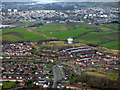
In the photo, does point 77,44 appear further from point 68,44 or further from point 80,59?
point 80,59

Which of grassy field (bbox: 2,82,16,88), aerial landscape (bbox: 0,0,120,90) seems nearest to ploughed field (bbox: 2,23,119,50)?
aerial landscape (bbox: 0,0,120,90)

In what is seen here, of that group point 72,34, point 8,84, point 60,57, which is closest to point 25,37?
point 72,34

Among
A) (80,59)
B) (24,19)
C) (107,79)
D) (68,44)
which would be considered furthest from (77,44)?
(24,19)

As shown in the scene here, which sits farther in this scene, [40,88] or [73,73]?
[73,73]

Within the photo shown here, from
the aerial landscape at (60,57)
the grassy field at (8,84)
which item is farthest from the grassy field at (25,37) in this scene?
the grassy field at (8,84)

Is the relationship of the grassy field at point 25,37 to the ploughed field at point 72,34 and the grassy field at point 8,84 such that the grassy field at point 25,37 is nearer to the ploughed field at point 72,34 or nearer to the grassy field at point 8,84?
the ploughed field at point 72,34

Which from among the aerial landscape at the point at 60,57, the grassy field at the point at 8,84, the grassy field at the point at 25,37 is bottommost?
the grassy field at the point at 8,84

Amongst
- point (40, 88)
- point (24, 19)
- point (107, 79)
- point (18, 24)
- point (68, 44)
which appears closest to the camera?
point (40, 88)

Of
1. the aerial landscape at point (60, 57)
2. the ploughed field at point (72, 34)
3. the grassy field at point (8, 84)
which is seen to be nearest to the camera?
the grassy field at point (8, 84)

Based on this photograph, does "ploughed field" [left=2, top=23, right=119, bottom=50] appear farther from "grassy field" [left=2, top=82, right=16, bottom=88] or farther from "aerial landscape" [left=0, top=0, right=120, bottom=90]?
"grassy field" [left=2, top=82, right=16, bottom=88]
